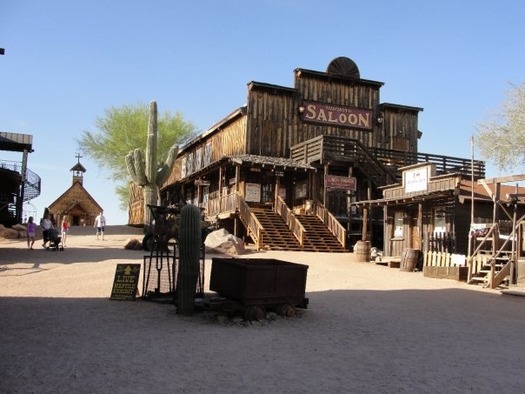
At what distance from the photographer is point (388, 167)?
98.7 ft

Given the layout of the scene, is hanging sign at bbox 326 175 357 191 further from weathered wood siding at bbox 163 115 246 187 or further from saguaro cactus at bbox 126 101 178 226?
saguaro cactus at bbox 126 101 178 226

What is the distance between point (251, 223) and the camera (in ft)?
78.8

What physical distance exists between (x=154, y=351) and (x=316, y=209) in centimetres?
2135

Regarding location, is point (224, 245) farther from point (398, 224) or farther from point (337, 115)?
point (337, 115)

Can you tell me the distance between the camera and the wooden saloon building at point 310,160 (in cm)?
2547

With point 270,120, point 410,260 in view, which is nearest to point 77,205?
point 270,120

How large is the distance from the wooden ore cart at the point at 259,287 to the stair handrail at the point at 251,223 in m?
13.3

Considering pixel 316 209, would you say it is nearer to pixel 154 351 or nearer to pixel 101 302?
pixel 101 302

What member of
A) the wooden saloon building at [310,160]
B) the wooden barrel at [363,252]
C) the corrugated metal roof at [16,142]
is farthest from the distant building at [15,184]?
the wooden barrel at [363,252]

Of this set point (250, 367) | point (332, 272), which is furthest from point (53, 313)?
point (332, 272)

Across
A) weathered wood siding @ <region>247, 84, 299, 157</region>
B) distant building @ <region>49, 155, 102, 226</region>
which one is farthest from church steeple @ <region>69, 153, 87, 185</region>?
weathered wood siding @ <region>247, 84, 299, 157</region>

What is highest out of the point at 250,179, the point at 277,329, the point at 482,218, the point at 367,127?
the point at 367,127

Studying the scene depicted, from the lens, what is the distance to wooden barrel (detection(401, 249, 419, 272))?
1883 centimetres

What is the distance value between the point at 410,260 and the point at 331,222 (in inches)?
278
